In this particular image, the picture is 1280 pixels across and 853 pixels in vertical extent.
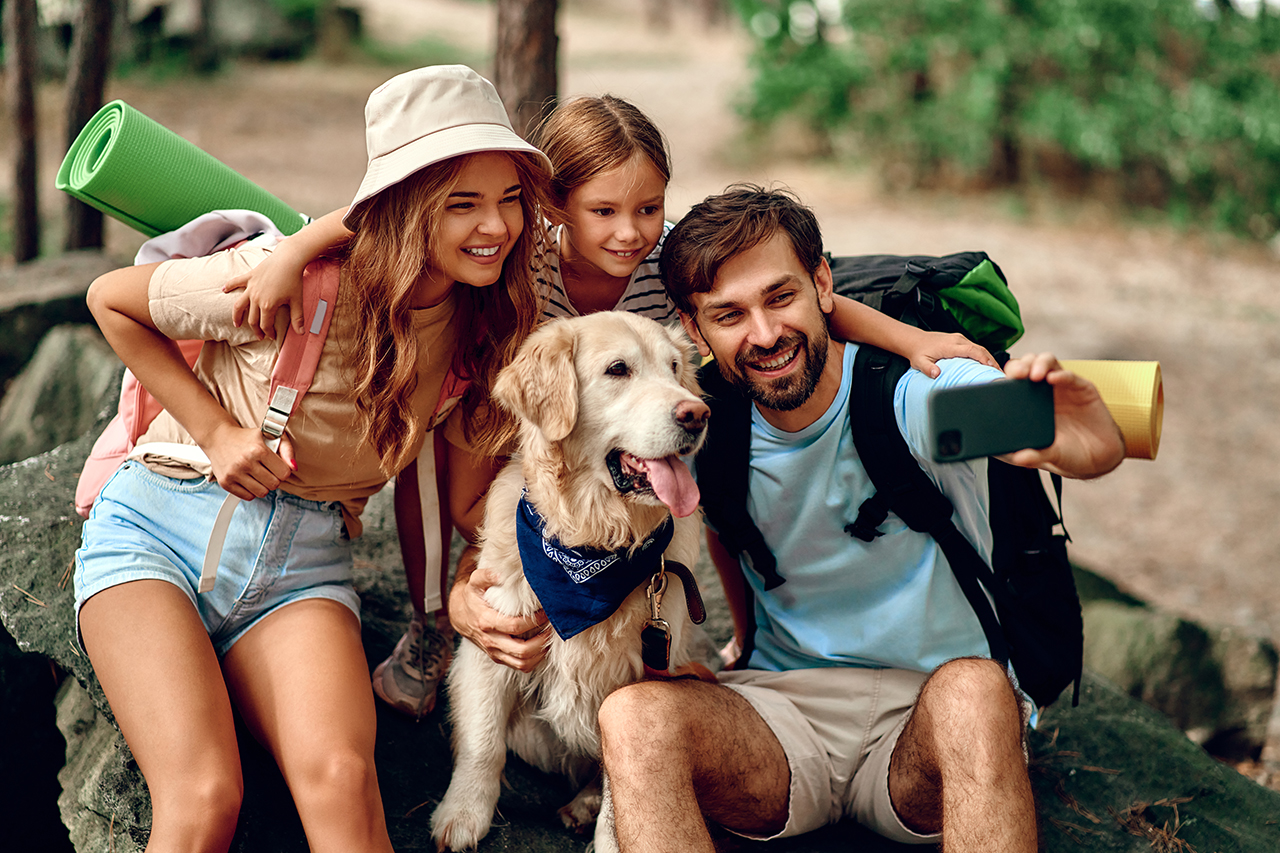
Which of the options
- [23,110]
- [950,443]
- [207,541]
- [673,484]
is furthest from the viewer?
[23,110]

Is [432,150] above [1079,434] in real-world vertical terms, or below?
above

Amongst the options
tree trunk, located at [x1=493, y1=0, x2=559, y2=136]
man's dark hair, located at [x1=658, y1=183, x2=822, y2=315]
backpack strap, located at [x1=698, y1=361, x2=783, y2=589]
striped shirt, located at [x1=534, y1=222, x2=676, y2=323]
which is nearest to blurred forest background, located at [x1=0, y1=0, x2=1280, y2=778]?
tree trunk, located at [x1=493, y1=0, x2=559, y2=136]

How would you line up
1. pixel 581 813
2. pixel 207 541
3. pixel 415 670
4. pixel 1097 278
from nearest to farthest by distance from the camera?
pixel 207 541 → pixel 581 813 → pixel 415 670 → pixel 1097 278

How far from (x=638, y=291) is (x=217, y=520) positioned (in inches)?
62.5

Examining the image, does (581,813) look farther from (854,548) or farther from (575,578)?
(854,548)

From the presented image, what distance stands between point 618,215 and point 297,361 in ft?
3.67

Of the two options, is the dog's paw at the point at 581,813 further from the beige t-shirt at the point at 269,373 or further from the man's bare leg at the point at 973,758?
the beige t-shirt at the point at 269,373

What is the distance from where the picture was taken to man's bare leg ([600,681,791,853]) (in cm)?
249

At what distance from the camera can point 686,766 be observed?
257 cm

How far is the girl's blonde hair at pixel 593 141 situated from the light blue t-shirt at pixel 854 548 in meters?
0.95

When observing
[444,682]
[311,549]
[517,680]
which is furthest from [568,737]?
[311,549]

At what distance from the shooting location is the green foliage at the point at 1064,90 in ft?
38.8

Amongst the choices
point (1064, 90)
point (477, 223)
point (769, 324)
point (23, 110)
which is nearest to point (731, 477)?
point (769, 324)

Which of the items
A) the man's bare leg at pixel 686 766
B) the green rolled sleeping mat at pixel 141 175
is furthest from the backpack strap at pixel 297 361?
the man's bare leg at pixel 686 766
